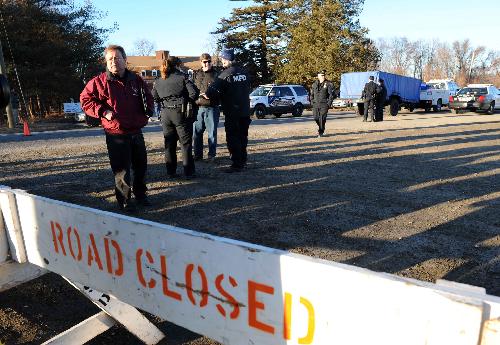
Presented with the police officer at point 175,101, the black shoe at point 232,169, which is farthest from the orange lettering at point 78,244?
the black shoe at point 232,169

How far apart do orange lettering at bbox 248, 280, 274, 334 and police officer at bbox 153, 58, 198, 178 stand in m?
4.70

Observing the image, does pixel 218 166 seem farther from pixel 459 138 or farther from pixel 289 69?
pixel 289 69

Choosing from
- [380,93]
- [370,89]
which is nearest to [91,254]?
[370,89]

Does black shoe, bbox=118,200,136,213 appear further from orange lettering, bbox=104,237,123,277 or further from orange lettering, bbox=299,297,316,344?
orange lettering, bbox=299,297,316,344

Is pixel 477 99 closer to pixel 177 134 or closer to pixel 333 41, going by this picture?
pixel 333 41

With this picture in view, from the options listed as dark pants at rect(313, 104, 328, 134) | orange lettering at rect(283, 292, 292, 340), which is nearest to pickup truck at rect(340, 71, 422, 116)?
dark pants at rect(313, 104, 328, 134)

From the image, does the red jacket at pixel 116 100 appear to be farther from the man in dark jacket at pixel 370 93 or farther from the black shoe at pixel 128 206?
the man in dark jacket at pixel 370 93

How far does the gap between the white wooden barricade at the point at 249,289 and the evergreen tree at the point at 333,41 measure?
3300 centimetres

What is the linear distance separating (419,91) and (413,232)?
2430 centimetres

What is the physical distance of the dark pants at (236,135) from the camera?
6500 millimetres

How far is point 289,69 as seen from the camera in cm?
3644

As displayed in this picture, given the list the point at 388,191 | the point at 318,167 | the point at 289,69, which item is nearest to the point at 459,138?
the point at 318,167

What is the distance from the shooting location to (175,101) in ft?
19.1

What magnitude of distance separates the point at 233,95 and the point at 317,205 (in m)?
2.49
